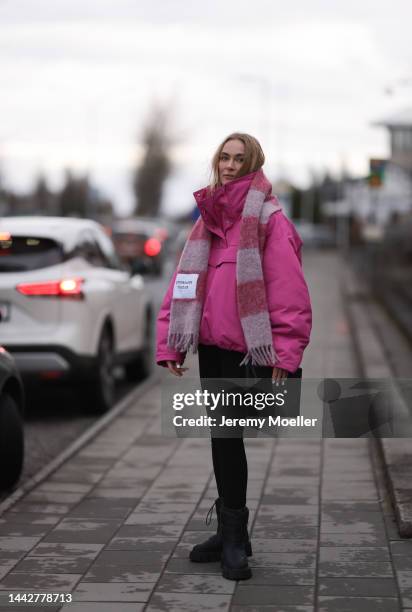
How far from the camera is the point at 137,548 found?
5.69 metres

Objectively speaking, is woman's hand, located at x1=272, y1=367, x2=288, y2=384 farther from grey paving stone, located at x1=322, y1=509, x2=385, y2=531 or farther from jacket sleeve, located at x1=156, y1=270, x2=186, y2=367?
grey paving stone, located at x1=322, y1=509, x2=385, y2=531

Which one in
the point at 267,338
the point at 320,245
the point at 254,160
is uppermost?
the point at 254,160

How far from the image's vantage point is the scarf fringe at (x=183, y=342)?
5125 mm

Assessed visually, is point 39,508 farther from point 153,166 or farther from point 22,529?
point 153,166

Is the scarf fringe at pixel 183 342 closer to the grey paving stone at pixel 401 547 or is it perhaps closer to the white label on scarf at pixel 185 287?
the white label on scarf at pixel 185 287

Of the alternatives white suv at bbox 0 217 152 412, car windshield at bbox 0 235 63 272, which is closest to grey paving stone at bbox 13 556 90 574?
white suv at bbox 0 217 152 412

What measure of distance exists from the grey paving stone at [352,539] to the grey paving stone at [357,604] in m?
0.87

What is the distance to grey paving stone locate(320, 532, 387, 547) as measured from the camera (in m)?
5.72

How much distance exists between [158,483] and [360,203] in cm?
11159

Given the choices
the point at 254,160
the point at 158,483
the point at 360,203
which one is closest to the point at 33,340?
the point at 158,483

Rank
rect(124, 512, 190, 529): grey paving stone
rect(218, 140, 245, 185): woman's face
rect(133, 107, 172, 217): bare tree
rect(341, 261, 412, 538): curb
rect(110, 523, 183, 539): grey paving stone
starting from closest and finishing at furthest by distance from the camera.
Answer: rect(218, 140, 245, 185): woman's face → rect(110, 523, 183, 539): grey paving stone → rect(341, 261, 412, 538): curb → rect(124, 512, 190, 529): grey paving stone → rect(133, 107, 172, 217): bare tree

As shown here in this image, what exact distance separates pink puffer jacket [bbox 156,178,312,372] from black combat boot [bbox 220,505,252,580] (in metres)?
0.68

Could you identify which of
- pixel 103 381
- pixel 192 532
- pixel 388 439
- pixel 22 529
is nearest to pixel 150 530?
pixel 192 532

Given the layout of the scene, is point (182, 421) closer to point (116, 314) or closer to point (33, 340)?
point (33, 340)
